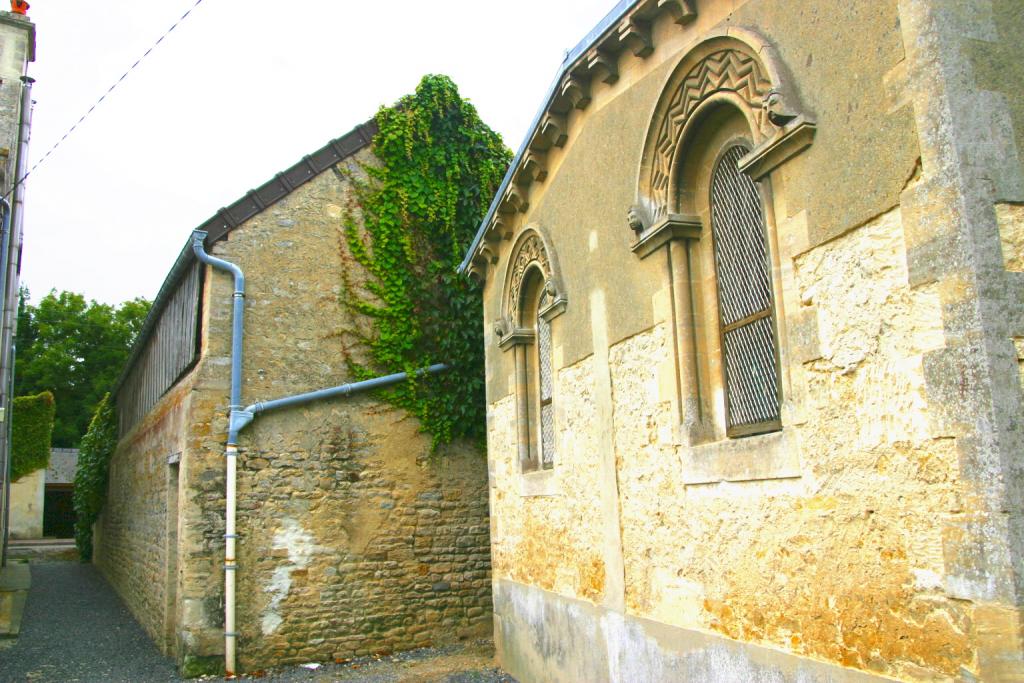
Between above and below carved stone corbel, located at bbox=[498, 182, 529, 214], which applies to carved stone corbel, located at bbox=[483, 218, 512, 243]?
below

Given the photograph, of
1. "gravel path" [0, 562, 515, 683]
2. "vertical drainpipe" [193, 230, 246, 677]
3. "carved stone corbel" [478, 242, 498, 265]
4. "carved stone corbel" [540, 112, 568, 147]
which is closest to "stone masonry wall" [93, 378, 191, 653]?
"gravel path" [0, 562, 515, 683]

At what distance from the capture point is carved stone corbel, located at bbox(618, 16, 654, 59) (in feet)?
18.1

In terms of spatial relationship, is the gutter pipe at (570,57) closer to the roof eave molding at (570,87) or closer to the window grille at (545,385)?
the roof eave molding at (570,87)

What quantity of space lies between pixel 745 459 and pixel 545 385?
12.1 ft


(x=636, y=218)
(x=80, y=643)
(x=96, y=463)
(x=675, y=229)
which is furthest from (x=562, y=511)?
(x=96, y=463)

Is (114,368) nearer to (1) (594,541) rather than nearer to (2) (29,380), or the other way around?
(2) (29,380)

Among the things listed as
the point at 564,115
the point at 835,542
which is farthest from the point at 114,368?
the point at 835,542

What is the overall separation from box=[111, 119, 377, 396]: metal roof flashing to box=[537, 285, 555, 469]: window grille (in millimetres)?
4455

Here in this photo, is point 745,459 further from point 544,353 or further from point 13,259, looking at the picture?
point 13,259

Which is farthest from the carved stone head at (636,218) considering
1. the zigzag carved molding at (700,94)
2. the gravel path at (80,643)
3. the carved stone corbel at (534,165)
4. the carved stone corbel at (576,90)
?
the gravel path at (80,643)

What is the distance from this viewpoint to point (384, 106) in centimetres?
1169

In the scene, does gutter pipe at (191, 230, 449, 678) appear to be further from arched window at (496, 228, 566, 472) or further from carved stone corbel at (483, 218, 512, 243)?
arched window at (496, 228, 566, 472)

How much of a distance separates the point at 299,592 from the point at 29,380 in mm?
38888

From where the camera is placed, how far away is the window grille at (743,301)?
4602mm
